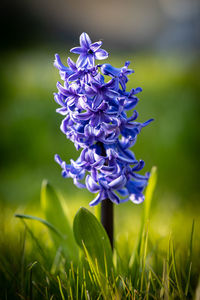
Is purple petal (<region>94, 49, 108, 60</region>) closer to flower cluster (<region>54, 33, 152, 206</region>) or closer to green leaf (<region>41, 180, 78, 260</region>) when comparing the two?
flower cluster (<region>54, 33, 152, 206</region>)

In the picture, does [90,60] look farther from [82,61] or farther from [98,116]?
[98,116]

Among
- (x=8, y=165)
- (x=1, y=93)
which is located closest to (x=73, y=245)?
(x=8, y=165)

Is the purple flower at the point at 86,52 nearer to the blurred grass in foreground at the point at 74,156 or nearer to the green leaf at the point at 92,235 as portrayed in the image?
the green leaf at the point at 92,235

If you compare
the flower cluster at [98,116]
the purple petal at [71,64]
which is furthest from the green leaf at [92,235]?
the purple petal at [71,64]

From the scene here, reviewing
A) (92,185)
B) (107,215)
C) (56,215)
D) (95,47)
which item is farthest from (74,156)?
(95,47)

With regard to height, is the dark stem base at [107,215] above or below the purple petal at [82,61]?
below

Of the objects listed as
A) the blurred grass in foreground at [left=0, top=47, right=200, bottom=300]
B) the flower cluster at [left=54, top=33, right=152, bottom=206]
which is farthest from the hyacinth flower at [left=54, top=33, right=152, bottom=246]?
the blurred grass in foreground at [left=0, top=47, right=200, bottom=300]
